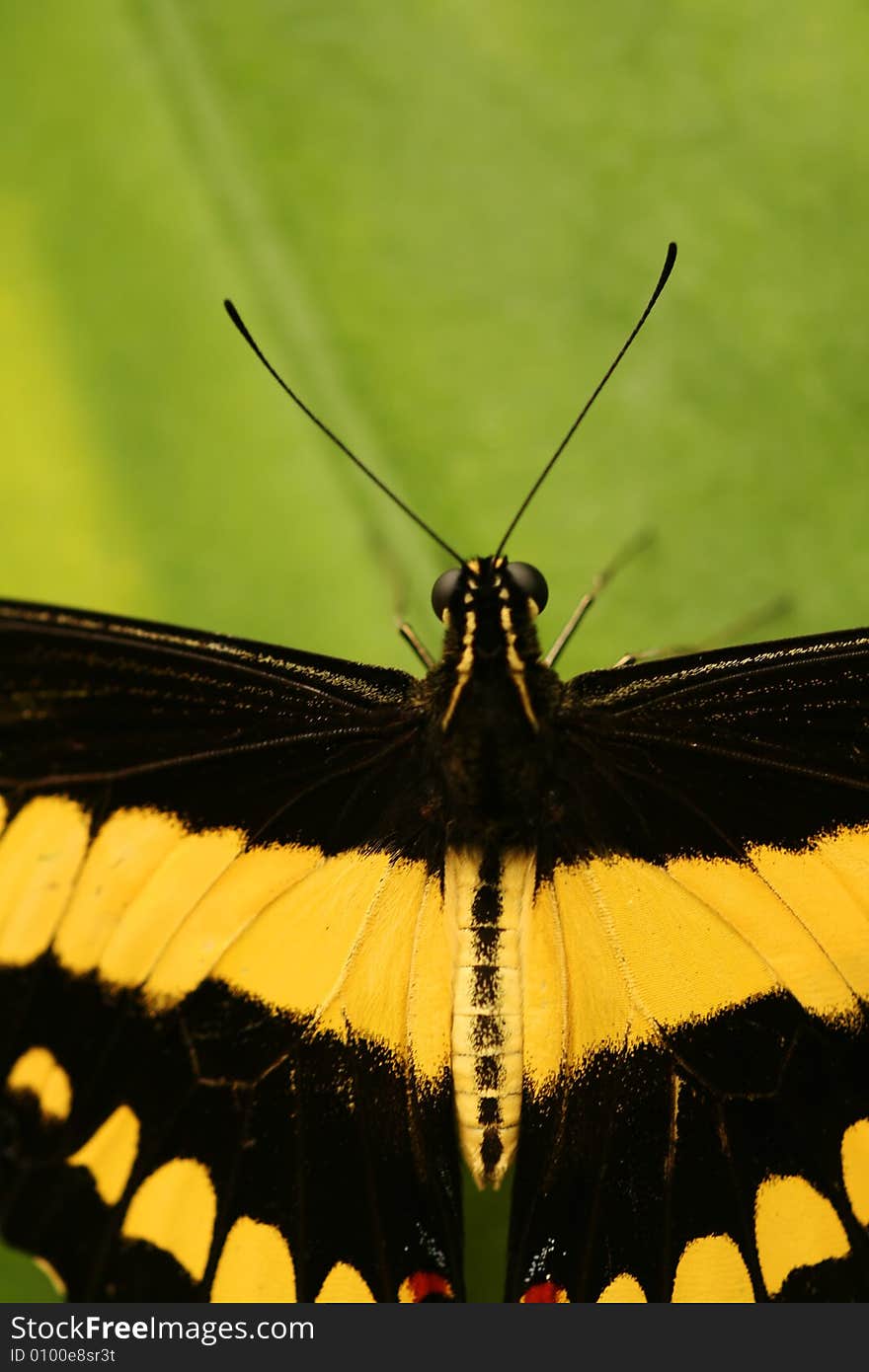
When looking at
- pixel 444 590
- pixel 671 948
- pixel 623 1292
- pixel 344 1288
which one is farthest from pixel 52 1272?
pixel 444 590

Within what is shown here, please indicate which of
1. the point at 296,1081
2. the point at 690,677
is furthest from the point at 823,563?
the point at 296,1081

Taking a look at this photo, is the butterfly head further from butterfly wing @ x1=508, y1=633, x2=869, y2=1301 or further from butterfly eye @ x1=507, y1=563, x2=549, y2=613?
butterfly wing @ x1=508, y1=633, x2=869, y2=1301

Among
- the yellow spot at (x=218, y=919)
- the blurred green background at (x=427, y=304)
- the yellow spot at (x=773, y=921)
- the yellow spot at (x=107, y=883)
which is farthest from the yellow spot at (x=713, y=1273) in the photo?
the blurred green background at (x=427, y=304)

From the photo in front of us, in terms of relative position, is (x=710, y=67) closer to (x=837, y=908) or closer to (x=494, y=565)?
(x=494, y=565)

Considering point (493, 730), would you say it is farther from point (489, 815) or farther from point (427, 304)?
point (427, 304)

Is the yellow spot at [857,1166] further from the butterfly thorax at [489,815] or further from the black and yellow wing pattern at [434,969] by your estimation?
the butterfly thorax at [489,815]
